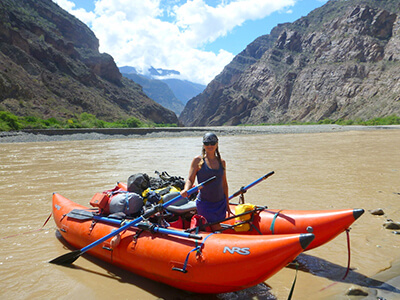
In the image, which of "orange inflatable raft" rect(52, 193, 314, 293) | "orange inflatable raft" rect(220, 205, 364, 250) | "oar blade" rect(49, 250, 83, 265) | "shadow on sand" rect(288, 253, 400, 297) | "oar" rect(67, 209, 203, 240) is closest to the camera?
"orange inflatable raft" rect(52, 193, 314, 293)

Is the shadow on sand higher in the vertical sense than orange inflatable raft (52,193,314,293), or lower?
lower

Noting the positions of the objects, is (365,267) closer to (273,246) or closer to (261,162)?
(273,246)

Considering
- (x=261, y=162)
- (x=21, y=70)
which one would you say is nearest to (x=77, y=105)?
(x=21, y=70)

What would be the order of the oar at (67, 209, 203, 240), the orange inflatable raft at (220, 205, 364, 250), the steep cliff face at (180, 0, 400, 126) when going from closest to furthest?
1. the oar at (67, 209, 203, 240)
2. the orange inflatable raft at (220, 205, 364, 250)
3. the steep cliff face at (180, 0, 400, 126)

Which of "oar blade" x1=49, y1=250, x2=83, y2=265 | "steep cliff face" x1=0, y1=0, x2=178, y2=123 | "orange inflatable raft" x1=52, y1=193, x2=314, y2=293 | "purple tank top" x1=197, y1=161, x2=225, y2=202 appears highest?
"steep cliff face" x1=0, y1=0, x2=178, y2=123

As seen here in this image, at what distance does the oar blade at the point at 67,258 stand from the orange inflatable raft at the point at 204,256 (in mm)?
330

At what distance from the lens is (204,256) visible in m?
3.29

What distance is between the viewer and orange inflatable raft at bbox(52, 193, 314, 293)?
3.01m

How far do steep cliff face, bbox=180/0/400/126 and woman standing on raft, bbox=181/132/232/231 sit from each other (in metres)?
64.5

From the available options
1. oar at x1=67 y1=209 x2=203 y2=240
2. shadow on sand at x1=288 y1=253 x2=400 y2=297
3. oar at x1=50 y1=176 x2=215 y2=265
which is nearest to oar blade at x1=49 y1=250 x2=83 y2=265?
oar at x1=50 y1=176 x2=215 y2=265

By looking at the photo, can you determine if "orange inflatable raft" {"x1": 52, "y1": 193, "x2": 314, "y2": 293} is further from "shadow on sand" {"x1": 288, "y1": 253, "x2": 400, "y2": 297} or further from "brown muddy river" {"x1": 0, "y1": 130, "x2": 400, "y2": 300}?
"shadow on sand" {"x1": 288, "y1": 253, "x2": 400, "y2": 297}

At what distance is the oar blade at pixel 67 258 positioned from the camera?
4297 mm

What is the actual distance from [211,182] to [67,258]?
2.44 metres

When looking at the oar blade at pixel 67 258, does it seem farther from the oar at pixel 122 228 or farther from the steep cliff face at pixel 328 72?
the steep cliff face at pixel 328 72
